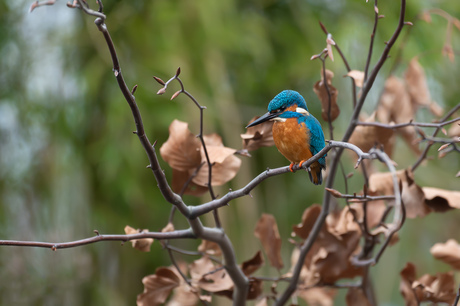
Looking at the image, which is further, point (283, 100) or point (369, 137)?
point (369, 137)

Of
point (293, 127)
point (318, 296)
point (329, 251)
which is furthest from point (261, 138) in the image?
point (318, 296)

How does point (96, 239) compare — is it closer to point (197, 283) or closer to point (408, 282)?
point (197, 283)

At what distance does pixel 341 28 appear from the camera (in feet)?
4.34

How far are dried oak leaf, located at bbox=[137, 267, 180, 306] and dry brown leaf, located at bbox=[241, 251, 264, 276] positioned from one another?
0.28ft

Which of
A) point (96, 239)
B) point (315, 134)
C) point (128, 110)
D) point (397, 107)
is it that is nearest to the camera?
point (96, 239)

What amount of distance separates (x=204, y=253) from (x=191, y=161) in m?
0.12

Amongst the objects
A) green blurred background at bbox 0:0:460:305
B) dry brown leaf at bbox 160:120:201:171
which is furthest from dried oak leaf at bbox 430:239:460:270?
green blurred background at bbox 0:0:460:305

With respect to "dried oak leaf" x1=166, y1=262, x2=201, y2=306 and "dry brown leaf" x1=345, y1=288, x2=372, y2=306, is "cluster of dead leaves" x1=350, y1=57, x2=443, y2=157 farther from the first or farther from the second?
"dried oak leaf" x1=166, y1=262, x2=201, y2=306

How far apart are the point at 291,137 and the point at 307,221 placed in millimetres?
166

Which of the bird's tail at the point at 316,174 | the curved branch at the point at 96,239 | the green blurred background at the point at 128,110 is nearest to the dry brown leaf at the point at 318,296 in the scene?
the bird's tail at the point at 316,174

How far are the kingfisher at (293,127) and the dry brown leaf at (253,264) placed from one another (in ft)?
0.45

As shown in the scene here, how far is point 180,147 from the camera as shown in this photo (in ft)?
1.86

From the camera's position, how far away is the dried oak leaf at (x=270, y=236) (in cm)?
65

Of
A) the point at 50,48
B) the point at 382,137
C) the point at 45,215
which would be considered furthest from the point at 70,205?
the point at 382,137
